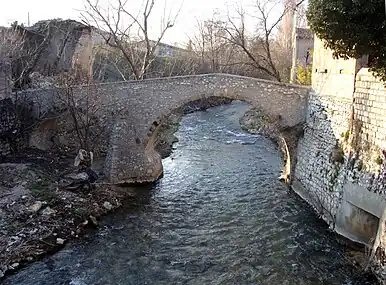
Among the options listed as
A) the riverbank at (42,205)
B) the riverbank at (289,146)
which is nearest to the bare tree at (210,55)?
the riverbank at (289,146)

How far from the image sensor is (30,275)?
420 inches

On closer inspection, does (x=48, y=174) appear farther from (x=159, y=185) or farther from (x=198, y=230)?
(x=198, y=230)

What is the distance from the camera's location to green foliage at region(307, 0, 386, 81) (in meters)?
11.0

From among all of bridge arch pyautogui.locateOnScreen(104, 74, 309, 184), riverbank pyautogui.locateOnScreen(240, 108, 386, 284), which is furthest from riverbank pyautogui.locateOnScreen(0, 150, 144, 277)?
riverbank pyautogui.locateOnScreen(240, 108, 386, 284)

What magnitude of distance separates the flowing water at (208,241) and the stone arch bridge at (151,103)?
1.26m

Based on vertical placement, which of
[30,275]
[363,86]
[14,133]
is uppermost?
[363,86]

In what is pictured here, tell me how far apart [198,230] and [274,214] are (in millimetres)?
2753

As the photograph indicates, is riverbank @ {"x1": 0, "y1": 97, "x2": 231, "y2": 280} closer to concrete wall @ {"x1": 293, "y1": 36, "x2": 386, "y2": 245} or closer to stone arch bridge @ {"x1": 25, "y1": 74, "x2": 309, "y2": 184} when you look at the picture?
stone arch bridge @ {"x1": 25, "y1": 74, "x2": 309, "y2": 184}

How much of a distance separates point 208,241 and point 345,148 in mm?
4966

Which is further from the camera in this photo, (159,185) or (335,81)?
(159,185)

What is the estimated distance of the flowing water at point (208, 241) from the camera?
35.1 ft

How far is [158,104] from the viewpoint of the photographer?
1672 centimetres

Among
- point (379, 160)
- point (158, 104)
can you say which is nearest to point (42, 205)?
point (158, 104)

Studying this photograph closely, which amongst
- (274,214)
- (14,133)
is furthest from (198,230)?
(14,133)
